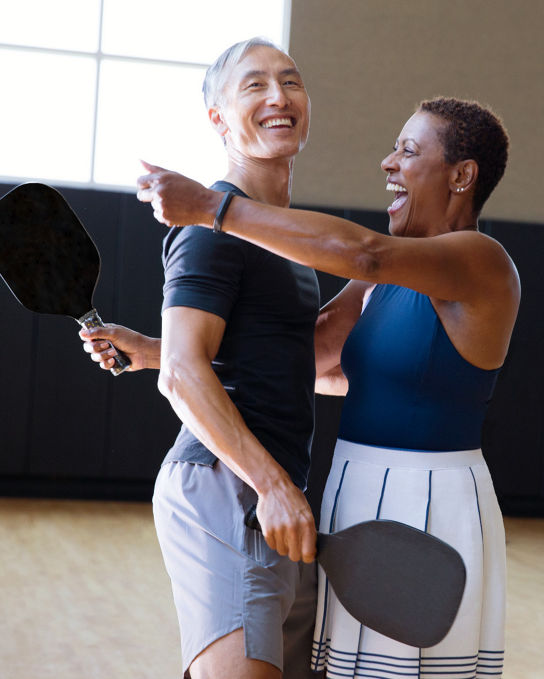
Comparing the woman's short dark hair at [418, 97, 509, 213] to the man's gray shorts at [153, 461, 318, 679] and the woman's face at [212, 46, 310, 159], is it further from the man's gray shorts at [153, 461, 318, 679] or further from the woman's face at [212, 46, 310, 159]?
the man's gray shorts at [153, 461, 318, 679]

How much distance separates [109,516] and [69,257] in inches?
141

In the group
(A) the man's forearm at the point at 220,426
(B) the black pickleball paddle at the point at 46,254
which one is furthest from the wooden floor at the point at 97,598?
(A) the man's forearm at the point at 220,426

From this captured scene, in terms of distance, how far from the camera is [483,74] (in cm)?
568

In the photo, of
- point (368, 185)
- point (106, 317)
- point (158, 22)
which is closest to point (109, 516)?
point (106, 317)

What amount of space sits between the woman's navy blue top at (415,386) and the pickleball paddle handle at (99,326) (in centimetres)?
47

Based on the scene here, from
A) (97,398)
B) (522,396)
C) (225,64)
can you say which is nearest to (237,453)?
(225,64)

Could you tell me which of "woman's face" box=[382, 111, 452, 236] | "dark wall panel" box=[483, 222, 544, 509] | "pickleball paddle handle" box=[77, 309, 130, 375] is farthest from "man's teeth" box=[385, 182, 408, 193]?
"dark wall panel" box=[483, 222, 544, 509]

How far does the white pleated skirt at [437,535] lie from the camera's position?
4.57 feet

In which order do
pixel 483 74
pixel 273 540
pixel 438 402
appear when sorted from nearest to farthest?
pixel 273 540, pixel 438 402, pixel 483 74

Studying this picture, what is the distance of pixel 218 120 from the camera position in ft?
5.53

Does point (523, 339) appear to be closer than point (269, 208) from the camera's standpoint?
No

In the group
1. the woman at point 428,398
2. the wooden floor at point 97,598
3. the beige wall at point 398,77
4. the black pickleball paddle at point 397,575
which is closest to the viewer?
the black pickleball paddle at point 397,575

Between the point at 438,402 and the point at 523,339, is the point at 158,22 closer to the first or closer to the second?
the point at 523,339

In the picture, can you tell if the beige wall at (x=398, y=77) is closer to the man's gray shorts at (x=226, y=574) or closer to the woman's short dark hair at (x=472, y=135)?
the woman's short dark hair at (x=472, y=135)
